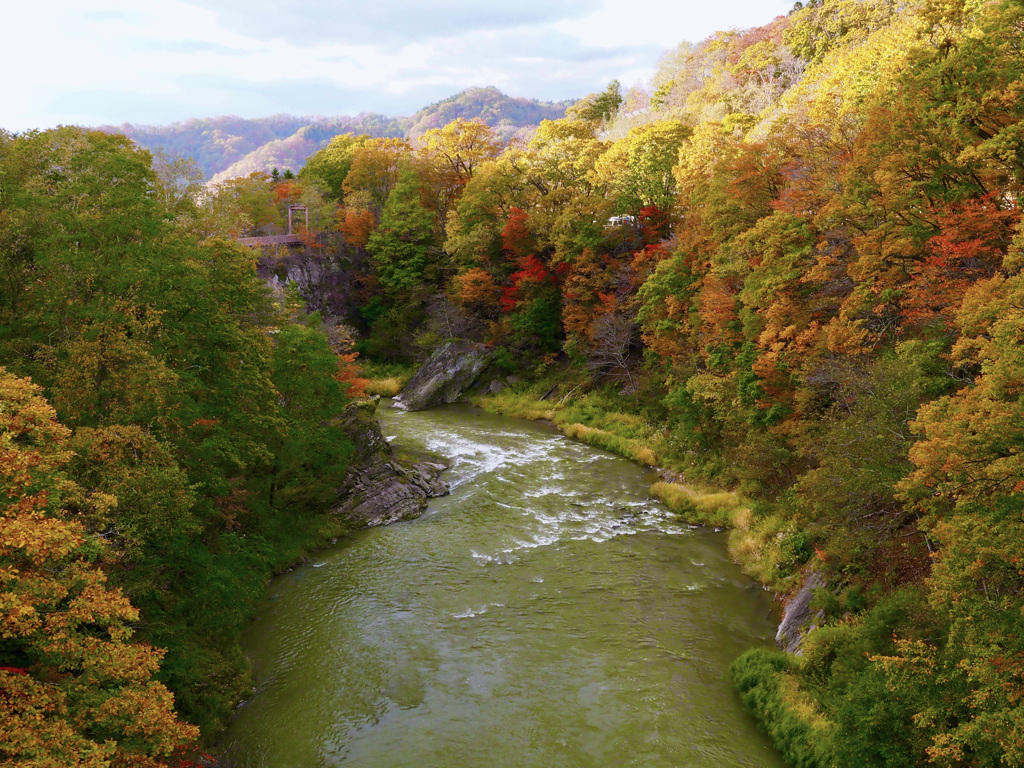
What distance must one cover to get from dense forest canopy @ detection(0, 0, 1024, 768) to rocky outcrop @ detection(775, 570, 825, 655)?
67 centimetres

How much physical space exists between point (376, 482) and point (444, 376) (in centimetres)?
2066

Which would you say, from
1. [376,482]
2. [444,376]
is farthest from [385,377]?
[376,482]

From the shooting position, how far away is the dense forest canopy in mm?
10250

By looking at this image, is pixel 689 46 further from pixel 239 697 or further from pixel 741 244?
pixel 239 697

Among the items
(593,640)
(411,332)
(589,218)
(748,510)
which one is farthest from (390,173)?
(593,640)

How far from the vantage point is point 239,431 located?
66.2 ft

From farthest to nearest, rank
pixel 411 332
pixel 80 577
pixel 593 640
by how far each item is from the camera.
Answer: pixel 411 332, pixel 593 640, pixel 80 577

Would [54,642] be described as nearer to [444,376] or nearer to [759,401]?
[759,401]

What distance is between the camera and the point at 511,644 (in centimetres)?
1798

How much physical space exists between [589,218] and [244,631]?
113 ft

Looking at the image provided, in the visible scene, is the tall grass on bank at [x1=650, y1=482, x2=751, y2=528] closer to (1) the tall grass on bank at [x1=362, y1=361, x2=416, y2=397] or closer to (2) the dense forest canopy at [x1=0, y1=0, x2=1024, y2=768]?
(2) the dense forest canopy at [x1=0, y1=0, x2=1024, y2=768]

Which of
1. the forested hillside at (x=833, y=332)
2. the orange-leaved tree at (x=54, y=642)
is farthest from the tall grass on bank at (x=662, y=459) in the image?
the orange-leaved tree at (x=54, y=642)

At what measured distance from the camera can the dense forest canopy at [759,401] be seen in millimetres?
10250

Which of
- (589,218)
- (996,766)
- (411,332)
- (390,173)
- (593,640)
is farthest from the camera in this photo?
(390,173)
